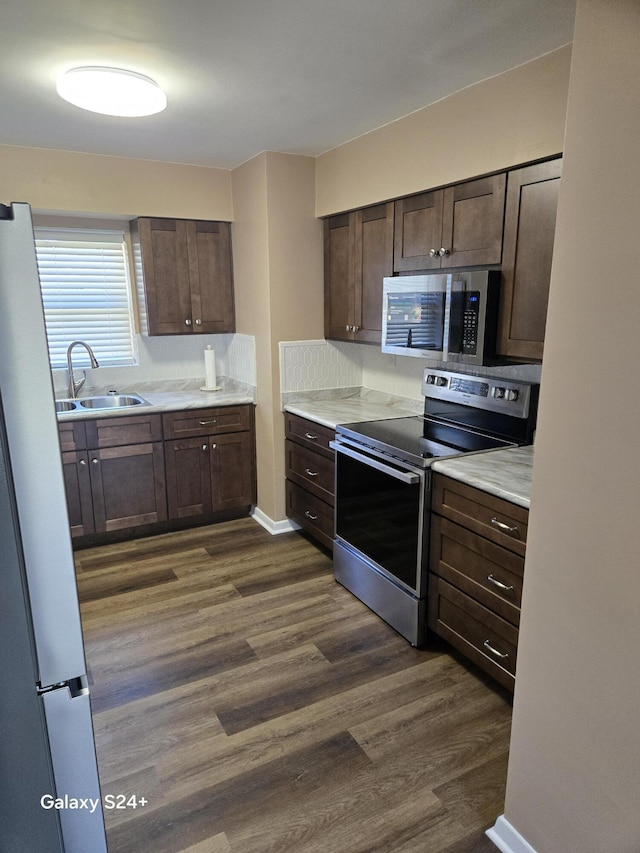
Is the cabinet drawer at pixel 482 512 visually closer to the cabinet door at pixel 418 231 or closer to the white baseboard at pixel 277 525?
the cabinet door at pixel 418 231

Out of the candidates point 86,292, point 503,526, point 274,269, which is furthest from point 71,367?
point 503,526

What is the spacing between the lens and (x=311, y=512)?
11.4ft

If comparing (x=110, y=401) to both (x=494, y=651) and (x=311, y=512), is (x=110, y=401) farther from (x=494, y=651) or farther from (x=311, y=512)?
(x=494, y=651)

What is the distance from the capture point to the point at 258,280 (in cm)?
358

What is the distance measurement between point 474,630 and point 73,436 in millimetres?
2505

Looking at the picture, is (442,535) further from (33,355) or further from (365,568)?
(33,355)

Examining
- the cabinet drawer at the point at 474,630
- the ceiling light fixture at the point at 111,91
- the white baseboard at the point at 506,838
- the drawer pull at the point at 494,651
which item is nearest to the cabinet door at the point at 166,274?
the ceiling light fixture at the point at 111,91

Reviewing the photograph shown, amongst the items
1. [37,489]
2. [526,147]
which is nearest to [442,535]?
[526,147]

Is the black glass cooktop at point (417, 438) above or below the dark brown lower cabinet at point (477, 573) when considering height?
above

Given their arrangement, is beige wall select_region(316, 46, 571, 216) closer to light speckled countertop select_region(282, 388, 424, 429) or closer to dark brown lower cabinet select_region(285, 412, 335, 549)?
light speckled countertop select_region(282, 388, 424, 429)

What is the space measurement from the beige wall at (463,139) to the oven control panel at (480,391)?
0.92 metres

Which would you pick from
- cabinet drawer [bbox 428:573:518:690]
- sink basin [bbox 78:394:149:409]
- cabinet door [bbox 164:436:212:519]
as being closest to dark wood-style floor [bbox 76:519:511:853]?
cabinet drawer [bbox 428:573:518:690]

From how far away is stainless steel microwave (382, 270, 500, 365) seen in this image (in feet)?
7.59

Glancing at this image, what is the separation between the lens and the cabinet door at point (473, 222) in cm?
228
